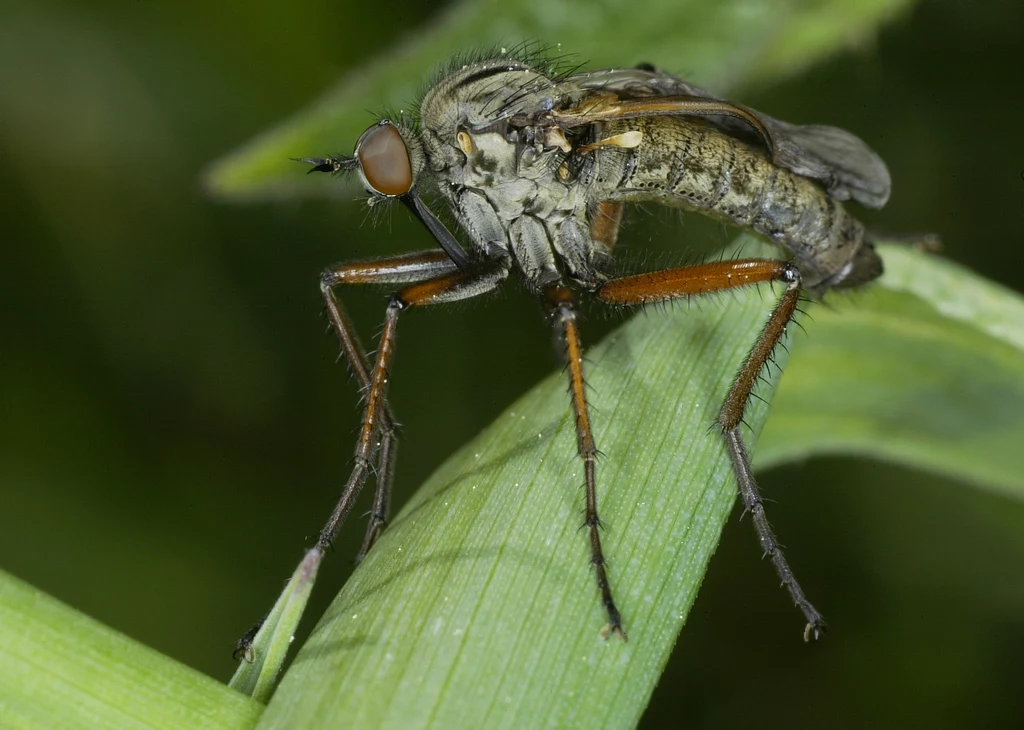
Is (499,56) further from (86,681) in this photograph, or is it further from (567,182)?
(86,681)

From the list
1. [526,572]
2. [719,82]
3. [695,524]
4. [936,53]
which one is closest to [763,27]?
[719,82]

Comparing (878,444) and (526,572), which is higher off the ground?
(878,444)

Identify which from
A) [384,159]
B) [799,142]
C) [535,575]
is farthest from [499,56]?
[535,575]

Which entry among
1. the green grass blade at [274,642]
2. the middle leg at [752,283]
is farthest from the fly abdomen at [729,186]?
the green grass blade at [274,642]

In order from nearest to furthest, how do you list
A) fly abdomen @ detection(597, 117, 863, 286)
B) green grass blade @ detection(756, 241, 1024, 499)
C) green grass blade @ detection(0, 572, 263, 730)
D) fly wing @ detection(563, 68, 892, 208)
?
green grass blade @ detection(0, 572, 263, 730) < green grass blade @ detection(756, 241, 1024, 499) < fly wing @ detection(563, 68, 892, 208) < fly abdomen @ detection(597, 117, 863, 286)

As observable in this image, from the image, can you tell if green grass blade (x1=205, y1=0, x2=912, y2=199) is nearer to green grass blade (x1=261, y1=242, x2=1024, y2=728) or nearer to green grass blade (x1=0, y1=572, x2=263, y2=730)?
green grass blade (x1=261, y1=242, x2=1024, y2=728)

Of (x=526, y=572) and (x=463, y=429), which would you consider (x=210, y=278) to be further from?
(x=526, y=572)

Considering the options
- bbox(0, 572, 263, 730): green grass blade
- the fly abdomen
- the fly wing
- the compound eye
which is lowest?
bbox(0, 572, 263, 730): green grass blade

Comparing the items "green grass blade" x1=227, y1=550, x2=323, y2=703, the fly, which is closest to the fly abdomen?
the fly
